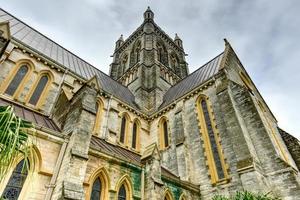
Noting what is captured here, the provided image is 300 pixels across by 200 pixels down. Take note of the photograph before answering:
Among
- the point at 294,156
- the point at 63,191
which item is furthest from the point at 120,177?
the point at 294,156

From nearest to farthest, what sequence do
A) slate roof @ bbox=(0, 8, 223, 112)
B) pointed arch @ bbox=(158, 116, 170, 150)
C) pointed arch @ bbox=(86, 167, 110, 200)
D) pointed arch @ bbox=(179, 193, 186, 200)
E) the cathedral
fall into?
1. the cathedral
2. pointed arch @ bbox=(86, 167, 110, 200)
3. pointed arch @ bbox=(179, 193, 186, 200)
4. slate roof @ bbox=(0, 8, 223, 112)
5. pointed arch @ bbox=(158, 116, 170, 150)

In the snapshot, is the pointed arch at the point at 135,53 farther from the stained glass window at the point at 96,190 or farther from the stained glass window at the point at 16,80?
the stained glass window at the point at 96,190

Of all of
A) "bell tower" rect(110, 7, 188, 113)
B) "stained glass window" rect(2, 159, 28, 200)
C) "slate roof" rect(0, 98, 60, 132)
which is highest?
"bell tower" rect(110, 7, 188, 113)

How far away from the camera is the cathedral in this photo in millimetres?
8086

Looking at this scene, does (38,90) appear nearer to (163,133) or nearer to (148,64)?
(163,133)

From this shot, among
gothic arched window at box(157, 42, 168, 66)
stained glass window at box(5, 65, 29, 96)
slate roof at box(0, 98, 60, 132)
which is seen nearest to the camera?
slate roof at box(0, 98, 60, 132)

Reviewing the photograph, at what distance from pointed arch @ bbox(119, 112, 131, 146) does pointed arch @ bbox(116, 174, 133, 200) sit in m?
6.32

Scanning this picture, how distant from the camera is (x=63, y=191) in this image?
6816 millimetres

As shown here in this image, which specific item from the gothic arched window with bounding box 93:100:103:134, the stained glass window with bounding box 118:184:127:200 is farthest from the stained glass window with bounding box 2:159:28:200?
the gothic arched window with bounding box 93:100:103:134

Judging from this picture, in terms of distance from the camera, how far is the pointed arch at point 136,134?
16.7m

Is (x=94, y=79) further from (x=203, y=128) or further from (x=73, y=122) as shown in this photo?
(x=203, y=128)

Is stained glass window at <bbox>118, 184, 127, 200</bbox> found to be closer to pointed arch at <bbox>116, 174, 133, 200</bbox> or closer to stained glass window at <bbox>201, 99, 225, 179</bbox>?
pointed arch at <bbox>116, 174, 133, 200</bbox>

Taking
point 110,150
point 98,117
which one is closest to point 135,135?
point 98,117

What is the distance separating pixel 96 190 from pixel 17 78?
859cm
